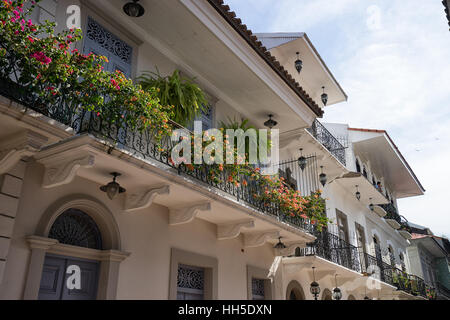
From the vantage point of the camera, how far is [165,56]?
8414mm

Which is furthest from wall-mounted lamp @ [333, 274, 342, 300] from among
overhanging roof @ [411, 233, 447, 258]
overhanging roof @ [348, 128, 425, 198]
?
overhanging roof @ [411, 233, 447, 258]

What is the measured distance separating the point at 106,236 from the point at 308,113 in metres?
6.70

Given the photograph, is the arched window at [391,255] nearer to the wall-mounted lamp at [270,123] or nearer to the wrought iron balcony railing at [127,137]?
the wrought iron balcony railing at [127,137]

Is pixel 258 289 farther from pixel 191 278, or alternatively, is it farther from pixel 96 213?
pixel 96 213

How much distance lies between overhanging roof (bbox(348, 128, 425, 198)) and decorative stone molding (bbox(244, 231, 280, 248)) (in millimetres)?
10947

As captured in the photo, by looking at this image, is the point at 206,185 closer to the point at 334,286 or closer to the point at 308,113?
the point at 308,113

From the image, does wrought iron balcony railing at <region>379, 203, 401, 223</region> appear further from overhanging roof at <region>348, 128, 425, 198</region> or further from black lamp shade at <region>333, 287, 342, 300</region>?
black lamp shade at <region>333, 287, 342, 300</region>

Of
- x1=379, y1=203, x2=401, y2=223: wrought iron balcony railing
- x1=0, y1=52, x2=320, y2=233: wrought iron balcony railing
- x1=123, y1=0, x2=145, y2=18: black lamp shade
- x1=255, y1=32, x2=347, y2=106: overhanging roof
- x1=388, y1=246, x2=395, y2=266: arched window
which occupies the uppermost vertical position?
x1=255, y1=32, x2=347, y2=106: overhanging roof

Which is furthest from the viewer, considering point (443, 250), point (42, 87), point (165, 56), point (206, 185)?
point (443, 250)

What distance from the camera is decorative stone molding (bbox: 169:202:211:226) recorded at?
7.35 meters

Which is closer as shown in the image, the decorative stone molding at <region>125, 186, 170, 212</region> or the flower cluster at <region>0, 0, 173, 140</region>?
the flower cluster at <region>0, 0, 173, 140</region>

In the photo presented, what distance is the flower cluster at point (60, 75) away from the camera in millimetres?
4699
